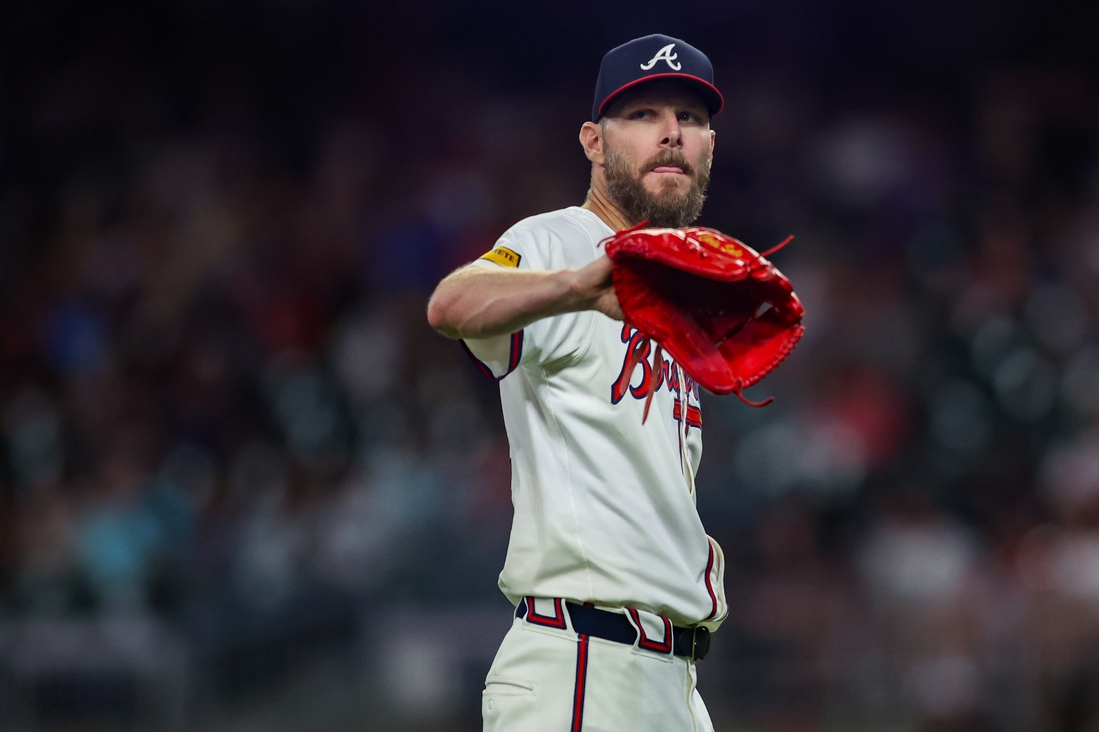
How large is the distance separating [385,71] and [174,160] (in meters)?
1.87

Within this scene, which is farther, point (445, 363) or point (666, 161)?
point (445, 363)

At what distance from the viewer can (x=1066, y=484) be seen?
6469mm

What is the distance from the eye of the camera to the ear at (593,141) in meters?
3.05

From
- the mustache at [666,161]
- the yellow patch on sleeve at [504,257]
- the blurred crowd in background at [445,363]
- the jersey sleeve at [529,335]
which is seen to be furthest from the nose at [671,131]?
the blurred crowd in background at [445,363]

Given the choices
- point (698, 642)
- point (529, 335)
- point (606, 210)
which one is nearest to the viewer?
point (529, 335)

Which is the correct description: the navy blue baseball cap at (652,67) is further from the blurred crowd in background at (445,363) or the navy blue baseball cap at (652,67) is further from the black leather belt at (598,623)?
the blurred crowd in background at (445,363)

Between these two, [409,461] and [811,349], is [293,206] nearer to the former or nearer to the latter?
[409,461]

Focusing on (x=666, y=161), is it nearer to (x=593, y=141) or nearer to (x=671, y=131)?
(x=671, y=131)

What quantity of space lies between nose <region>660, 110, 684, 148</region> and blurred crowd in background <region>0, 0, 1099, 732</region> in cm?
379

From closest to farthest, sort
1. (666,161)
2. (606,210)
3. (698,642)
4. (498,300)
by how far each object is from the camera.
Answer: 1. (498,300)
2. (698,642)
3. (666,161)
4. (606,210)

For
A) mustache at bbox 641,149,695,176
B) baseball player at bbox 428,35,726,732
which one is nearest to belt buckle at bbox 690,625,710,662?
baseball player at bbox 428,35,726,732

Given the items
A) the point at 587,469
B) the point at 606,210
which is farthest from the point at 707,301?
the point at 606,210

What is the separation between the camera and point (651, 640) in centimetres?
265

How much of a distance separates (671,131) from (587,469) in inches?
33.0
